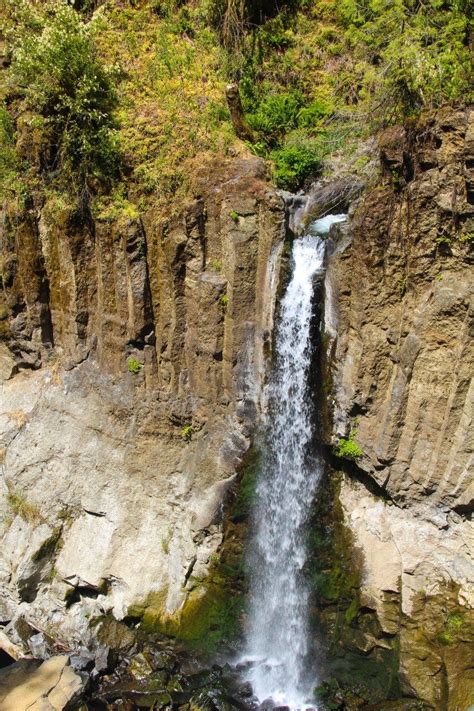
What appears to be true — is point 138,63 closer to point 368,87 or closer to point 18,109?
point 18,109

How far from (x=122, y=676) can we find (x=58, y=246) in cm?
767

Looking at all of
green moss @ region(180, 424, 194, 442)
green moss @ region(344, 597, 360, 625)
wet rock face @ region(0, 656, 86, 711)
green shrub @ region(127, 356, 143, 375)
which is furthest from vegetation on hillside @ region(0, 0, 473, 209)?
wet rock face @ region(0, 656, 86, 711)

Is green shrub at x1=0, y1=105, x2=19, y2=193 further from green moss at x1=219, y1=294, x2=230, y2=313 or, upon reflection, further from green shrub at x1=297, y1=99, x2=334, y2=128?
green shrub at x1=297, y1=99, x2=334, y2=128

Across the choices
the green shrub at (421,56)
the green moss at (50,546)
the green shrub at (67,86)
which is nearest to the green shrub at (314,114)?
the green shrub at (421,56)

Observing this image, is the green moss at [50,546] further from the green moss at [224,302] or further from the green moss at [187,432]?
the green moss at [224,302]

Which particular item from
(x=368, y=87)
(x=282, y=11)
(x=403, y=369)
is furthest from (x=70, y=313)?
(x=282, y=11)

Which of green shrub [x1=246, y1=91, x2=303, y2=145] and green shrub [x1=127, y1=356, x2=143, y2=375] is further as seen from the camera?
green shrub [x1=246, y1=91, x2=303, y2=145]

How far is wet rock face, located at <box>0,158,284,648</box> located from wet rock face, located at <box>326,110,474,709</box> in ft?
5.01

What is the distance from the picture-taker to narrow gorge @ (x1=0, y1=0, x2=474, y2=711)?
26.0 feet

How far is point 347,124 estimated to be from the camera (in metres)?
10.3

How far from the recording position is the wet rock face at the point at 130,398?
29.0 ft

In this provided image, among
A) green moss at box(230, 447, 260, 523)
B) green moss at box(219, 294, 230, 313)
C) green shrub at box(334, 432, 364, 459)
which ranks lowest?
green moss at box(230, 447, 260, 523)

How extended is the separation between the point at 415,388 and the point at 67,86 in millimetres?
8073

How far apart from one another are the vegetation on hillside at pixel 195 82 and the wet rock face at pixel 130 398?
3.09 ft
